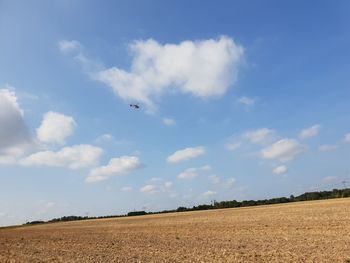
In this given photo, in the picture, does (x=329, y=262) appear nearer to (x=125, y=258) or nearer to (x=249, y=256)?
(x=249, y=256)

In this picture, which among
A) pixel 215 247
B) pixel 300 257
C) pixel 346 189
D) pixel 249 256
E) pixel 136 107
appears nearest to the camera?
pixel 300 257

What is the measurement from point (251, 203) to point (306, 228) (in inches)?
4140

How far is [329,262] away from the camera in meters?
16.5

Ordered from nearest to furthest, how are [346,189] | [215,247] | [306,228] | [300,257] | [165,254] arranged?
[300,257] → [165,254] → [215,247] → [306,228] → [346,189]

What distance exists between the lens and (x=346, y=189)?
117312 millimetres

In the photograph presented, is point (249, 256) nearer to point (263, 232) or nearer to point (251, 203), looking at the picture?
point (263, 232)

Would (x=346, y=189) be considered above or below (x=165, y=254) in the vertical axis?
above

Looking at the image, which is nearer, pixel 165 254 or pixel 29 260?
pixel 165 254

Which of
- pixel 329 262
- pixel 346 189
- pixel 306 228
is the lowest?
pixel 329 262

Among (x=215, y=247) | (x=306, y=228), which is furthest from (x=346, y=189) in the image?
(x=215, y=247)

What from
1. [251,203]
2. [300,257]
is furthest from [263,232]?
[251,203]

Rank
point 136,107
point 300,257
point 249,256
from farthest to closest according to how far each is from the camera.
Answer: point 136,107
point 249,256
point 300,257

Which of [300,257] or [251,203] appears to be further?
[251,203]

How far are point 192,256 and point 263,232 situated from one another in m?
11.3
